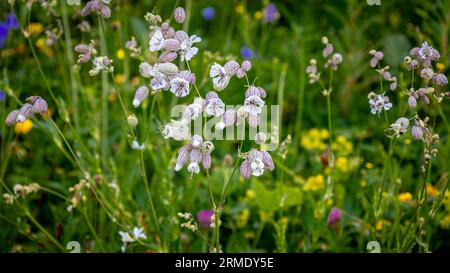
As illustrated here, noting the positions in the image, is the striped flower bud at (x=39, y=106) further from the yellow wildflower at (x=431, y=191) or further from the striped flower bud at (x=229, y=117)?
the yellow wildflower at (x=431, y=191)

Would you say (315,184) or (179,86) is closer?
(179,86)

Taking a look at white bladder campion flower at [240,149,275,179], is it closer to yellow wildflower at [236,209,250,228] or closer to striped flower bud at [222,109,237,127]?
striped flower bud at [222,109,237,127]

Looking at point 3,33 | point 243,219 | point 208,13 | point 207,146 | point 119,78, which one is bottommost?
point 243,219

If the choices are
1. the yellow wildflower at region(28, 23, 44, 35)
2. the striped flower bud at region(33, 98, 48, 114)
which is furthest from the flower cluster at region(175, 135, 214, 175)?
the yellow wildflower at region(28, 23, 44, 35)

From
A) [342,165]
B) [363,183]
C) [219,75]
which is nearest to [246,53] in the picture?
[342,165]

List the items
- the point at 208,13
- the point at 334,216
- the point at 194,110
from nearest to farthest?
1. the point at 194,110
2. the point at 334,216
3. the point at 208,13

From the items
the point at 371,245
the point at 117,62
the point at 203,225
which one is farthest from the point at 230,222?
the point at 117,62

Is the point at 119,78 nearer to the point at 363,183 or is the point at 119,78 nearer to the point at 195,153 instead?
the point at 363,183

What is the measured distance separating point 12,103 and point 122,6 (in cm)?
66

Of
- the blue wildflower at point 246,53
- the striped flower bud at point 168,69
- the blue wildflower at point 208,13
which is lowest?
the striped flower bud at point 168,69

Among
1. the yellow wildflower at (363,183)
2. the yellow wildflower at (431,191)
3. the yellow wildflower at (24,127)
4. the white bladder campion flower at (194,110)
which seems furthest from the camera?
the yellow wildflower at (24,127)

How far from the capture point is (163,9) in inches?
102

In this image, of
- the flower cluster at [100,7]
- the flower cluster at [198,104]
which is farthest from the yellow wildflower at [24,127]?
the flower cluster at [198,104]
